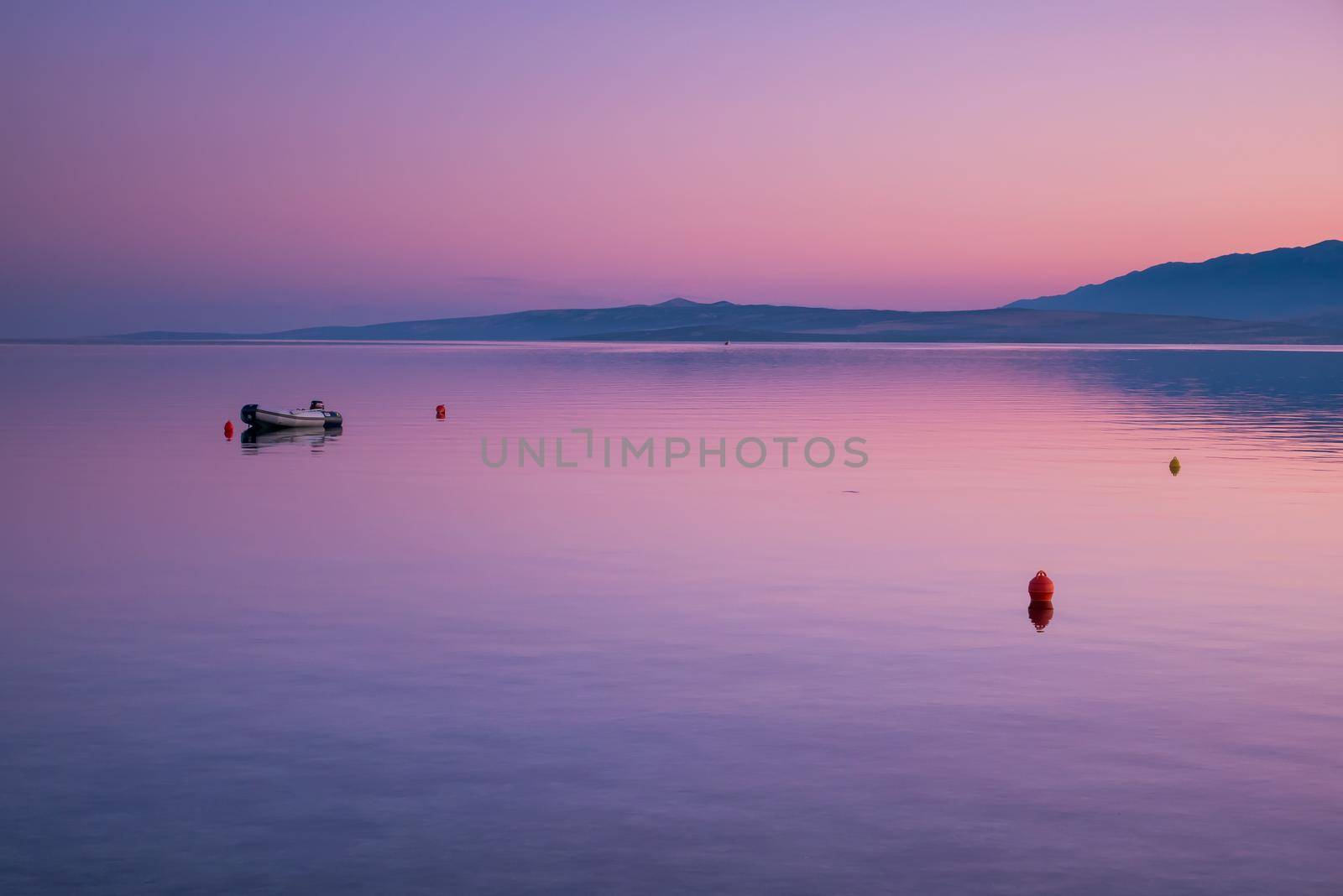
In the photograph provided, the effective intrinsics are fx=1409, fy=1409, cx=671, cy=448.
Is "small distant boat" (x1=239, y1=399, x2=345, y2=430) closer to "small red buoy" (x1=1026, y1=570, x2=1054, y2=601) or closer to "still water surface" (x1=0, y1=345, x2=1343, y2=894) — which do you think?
"still water surface" (x1=0, y1=345, x2=1343, y2=894)

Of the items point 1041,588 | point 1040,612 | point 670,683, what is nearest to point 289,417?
point 1041,588

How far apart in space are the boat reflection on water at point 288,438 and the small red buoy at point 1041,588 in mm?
34799

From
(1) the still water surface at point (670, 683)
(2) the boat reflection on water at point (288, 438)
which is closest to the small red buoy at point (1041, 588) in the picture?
(1) the still water surface at point (670, 683)

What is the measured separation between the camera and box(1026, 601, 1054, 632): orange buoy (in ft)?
70.2

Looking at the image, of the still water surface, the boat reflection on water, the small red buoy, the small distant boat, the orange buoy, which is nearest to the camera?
the still water surface

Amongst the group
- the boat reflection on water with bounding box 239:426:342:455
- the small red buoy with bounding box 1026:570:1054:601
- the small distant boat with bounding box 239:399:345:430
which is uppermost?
the small red buoy with bounding box 1026:570:1054:601

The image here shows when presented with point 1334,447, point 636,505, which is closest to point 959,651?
point 636,505

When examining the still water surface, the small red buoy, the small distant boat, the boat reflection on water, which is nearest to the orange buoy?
the small red buoy

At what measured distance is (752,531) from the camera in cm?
3098

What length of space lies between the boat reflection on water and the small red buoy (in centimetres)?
3480

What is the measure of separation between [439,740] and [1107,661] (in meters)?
9.12

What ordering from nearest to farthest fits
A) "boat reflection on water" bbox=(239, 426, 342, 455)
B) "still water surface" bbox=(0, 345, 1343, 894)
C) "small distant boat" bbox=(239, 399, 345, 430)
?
"still water surface" bbox=(0, 345, 1343, 894), "boat reflection on water" bbox=(239, 426, 342, 455), "small distant boat" bbox=(239, 399, 345, 430)

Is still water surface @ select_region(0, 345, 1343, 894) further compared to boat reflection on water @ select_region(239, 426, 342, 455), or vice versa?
boat reflection on water @ select_region(239, 426, 342, 455)

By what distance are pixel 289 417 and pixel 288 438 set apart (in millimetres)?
3429
